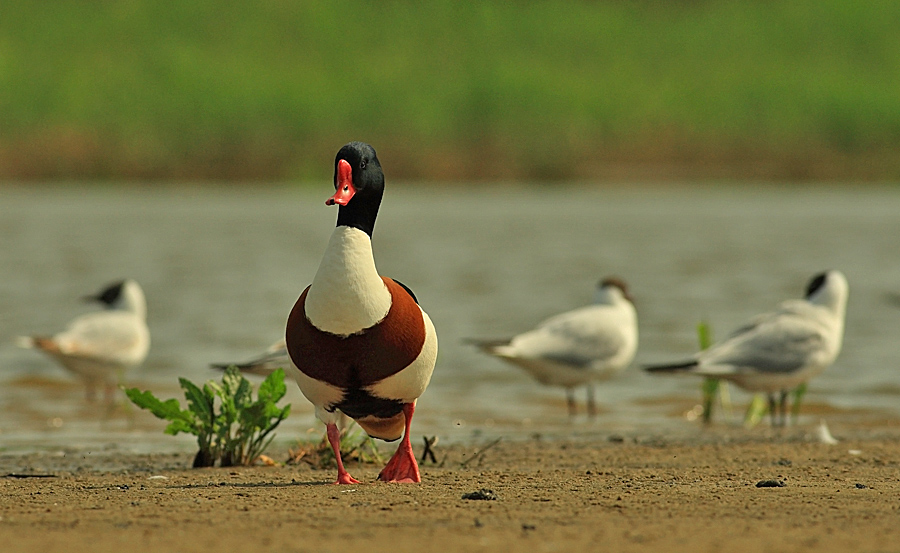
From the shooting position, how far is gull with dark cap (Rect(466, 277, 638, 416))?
1062 centimetres

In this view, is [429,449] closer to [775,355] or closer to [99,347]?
[775,355]

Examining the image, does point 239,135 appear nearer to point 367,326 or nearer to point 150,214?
point 150,214

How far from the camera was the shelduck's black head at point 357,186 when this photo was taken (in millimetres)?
5691

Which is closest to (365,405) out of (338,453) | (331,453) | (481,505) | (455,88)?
(338,453)

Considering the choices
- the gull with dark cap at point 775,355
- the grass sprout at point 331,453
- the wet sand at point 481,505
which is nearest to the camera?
the wet sand at point 481,505

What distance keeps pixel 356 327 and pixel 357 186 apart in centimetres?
67

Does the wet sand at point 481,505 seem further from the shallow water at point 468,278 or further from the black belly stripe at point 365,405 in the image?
the shallow water at point 468,278

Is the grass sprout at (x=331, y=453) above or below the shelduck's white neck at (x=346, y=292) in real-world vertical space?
below

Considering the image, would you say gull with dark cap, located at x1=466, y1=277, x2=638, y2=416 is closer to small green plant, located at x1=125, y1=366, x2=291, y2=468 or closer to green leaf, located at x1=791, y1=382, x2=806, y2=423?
green leaf, located at x1=791, y1=382, x2=806, y2=423

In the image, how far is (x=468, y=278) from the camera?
1998cm

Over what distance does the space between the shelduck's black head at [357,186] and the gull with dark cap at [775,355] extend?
4346 mm

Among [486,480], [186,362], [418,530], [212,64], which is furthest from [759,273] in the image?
[212,64]

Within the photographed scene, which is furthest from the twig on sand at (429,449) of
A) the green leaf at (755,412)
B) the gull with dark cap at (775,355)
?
the green leaf at (755,412)

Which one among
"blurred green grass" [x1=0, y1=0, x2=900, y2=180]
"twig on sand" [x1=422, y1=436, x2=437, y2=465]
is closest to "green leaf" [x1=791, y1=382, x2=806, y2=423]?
"twig on sand" [x1=422, y1=436, x2=437, y2=465]
